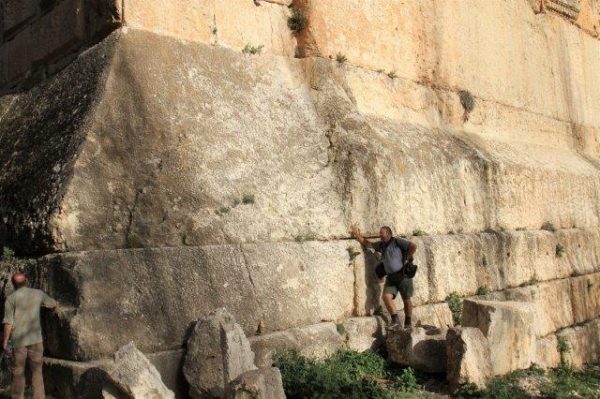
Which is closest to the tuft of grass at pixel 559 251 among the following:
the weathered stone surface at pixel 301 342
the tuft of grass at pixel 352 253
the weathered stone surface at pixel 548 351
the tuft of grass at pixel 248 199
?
the weathered stone surface at pixel 548 351

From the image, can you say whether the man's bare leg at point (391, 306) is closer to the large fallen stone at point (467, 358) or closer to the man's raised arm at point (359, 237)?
the man's raised arm at point (359, 237)

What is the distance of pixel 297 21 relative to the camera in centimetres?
692

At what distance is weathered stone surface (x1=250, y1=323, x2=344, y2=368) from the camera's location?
202 inches

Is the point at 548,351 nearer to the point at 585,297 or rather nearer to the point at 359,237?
the point at 585,297

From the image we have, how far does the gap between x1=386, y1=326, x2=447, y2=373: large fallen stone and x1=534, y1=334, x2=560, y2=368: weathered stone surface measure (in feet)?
7.29

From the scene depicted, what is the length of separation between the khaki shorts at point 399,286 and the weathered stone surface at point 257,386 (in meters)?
1.96

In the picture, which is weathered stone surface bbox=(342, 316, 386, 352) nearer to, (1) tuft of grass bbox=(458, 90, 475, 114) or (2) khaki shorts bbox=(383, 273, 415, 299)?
(2) khaki shorts bbox=(383, 273, 415, 299)

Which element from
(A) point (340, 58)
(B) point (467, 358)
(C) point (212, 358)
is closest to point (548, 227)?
(A) point (340, 58)

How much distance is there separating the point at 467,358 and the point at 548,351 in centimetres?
287

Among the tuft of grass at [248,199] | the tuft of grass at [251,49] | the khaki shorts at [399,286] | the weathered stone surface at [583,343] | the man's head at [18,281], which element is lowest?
the weathered stone surface at [583,343]

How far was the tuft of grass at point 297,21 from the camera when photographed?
6.90 metres

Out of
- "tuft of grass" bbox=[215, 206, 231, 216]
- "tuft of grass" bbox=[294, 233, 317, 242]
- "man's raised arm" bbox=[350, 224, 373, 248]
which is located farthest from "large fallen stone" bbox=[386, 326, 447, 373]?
"tuft of grass" bbox=[215, 206, 231, 216]

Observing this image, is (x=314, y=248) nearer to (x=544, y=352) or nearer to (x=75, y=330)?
(x=75, y=330)

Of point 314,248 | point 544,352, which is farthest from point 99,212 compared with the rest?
point 544,352
